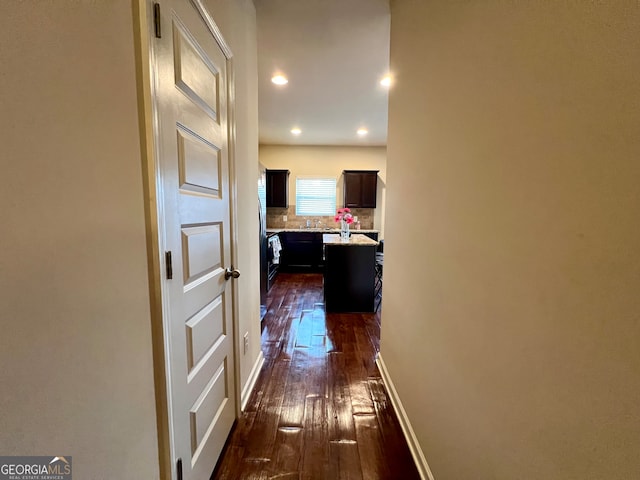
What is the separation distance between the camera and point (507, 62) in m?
0.73

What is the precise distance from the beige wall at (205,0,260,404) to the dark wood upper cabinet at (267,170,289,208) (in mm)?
3771

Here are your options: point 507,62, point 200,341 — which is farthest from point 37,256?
point 507,62

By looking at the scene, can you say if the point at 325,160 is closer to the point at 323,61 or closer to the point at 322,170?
the point at 322,170

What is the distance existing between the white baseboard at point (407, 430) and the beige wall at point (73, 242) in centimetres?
120

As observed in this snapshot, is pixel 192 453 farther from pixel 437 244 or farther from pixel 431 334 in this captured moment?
pixel 437 244

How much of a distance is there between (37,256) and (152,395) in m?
0.55

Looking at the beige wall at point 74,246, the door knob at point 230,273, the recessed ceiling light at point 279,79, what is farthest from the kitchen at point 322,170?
the beige wall at point 74,246

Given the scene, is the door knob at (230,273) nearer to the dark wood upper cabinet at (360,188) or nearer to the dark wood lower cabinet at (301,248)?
the dark wood lower cabinet at (301,248)

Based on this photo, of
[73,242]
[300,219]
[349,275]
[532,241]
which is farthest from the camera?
[300,219]

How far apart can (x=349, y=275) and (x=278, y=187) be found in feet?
10.6

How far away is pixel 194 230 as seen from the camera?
1.05 m

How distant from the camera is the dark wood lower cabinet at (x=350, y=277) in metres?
3.27

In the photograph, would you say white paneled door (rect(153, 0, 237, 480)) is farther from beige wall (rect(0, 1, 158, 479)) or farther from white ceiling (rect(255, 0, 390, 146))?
white ceiling (rect(255, 0, 390, 146))

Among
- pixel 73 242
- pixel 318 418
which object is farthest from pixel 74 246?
pixel 318 418
